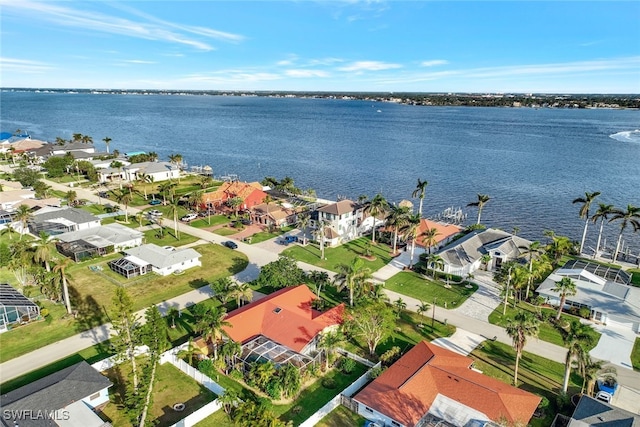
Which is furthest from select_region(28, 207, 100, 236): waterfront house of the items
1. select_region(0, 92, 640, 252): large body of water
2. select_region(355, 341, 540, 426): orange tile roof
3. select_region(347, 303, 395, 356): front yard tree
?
select_region(355, 341, 540, 426): orange tile roof

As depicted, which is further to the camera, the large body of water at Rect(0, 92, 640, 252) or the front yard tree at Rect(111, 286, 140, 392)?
the large body of water at Rect(0, 92, 640, 252)

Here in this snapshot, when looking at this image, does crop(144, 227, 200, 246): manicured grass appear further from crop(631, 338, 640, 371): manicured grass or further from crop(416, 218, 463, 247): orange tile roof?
crop(631, 338, 640, 371): manicured grass

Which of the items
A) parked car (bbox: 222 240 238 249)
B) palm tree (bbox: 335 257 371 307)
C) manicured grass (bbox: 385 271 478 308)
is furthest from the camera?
parked car (bbox: 222 240 238 249)

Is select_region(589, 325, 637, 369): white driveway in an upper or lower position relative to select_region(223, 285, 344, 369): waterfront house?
lower

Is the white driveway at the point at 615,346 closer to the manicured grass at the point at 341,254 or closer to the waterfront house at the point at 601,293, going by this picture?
the waterfront house at the point at 601,293

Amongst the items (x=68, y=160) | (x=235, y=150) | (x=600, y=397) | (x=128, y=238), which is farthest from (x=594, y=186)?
(x=68, y=160)

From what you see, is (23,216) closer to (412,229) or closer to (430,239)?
(412,229)

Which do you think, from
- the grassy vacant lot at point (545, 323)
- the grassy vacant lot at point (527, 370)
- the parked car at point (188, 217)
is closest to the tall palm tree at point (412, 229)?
the grassy vacant lot at point (545, 323)
